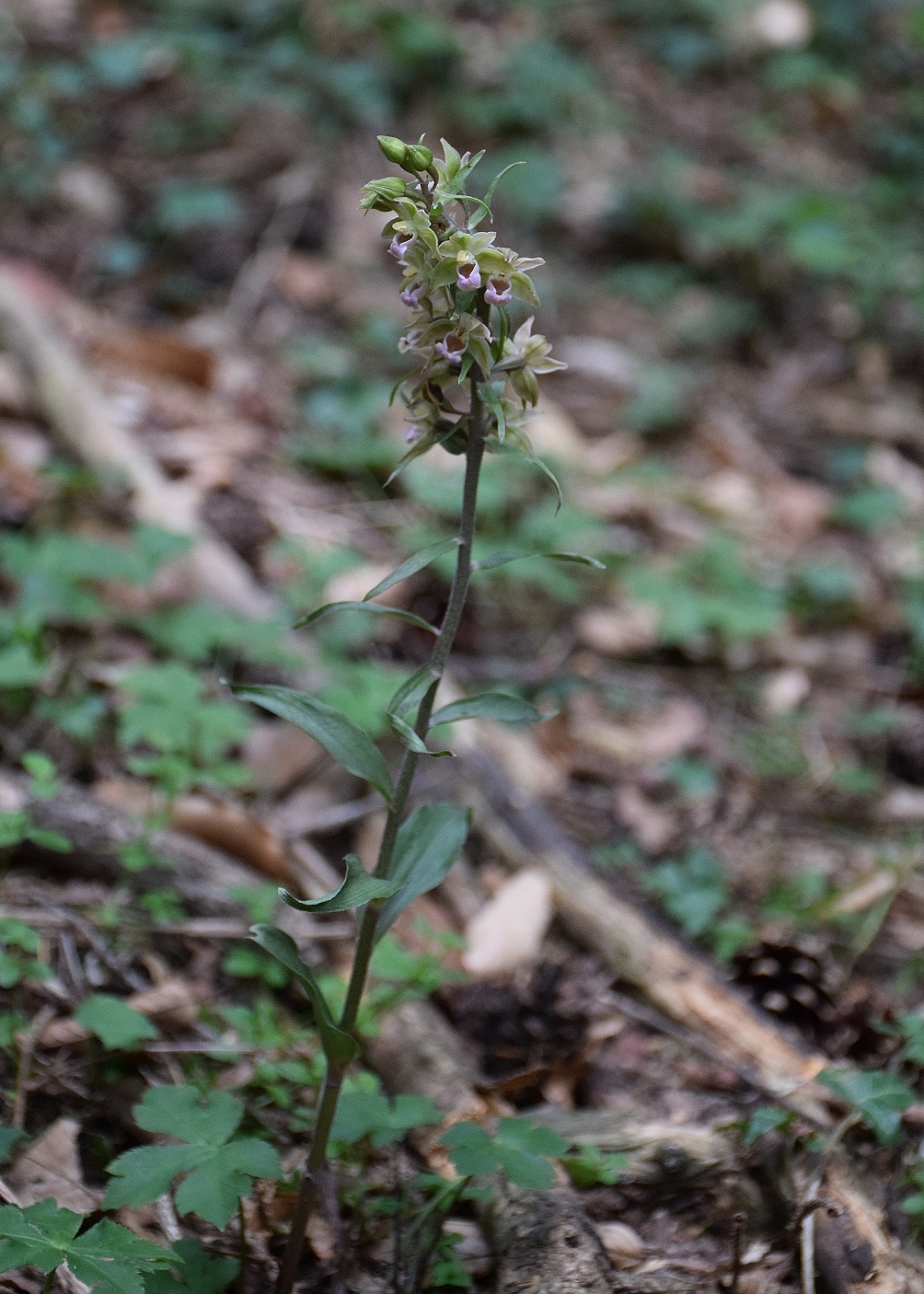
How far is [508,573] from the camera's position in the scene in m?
3.46

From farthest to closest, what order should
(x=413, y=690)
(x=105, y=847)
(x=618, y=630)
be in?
(x=618, y=630) < (x=105, y=847) < (x=413, y=690)

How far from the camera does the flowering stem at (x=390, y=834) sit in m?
1.34

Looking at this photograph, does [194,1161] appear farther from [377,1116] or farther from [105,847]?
[105,847]

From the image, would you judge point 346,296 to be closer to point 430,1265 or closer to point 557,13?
point 557,13

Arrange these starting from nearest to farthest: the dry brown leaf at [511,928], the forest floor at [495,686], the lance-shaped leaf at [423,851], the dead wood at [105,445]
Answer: the lance-shaped leaf at [423,851]
the forest floor at [495,686]
the dry brown leaf at [511,928]
the dead wood at [105,445]

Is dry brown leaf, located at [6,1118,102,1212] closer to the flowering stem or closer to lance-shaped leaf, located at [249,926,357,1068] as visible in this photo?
the flowering stem

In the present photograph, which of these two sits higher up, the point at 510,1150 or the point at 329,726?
the point at 329,726

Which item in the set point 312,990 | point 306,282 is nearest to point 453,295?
point 312,990

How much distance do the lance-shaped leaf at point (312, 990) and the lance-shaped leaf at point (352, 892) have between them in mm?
68

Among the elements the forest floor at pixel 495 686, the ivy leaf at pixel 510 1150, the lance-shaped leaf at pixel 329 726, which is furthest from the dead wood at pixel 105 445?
the ivy leaf at pixel 510 1150

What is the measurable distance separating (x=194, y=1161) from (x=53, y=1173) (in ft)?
1.12

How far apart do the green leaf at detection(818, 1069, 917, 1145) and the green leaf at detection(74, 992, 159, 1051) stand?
3.41ft

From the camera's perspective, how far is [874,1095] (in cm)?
166

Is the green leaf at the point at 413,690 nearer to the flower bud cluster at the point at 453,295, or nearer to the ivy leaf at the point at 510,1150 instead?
the flower bud cluster at the point at 453,295
